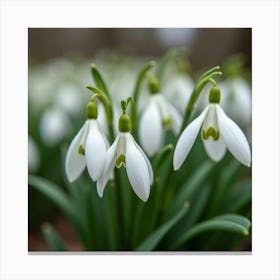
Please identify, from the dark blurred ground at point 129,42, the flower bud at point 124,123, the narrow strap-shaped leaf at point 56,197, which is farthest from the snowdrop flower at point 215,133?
the dark blurred ground at point 129,42

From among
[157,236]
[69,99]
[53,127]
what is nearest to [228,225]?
[157,236]

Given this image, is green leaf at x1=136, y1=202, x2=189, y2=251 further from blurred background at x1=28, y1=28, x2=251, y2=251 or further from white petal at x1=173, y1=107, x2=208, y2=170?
blurred background at x1=28, y1=28, x2=251, y2=251

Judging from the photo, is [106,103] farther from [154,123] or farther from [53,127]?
[53,127]

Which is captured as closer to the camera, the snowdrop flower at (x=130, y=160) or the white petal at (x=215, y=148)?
the snowdrop flower at (x=130, y=160)

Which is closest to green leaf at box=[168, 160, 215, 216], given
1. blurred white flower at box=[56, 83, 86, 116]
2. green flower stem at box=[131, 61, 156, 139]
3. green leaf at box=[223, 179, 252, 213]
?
green leaf at box=[223, 179, 252, 213]

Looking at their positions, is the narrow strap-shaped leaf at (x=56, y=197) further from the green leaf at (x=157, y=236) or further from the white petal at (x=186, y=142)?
the white petal at (x=186, y=142)
